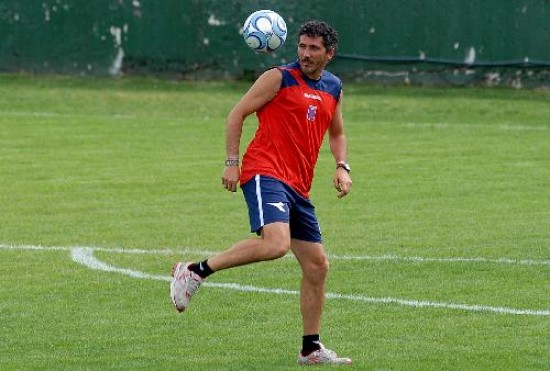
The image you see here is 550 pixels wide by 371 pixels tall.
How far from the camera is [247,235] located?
1589cm

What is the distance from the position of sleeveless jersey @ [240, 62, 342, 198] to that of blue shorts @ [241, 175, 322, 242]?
0.05 metres

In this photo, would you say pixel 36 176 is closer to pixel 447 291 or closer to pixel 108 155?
pixel 108 155

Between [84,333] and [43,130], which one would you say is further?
[43,130]

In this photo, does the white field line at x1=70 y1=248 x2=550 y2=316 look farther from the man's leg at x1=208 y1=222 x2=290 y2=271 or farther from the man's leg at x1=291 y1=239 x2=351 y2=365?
the man's leg at x1=208 y1=222 x2=290 y2=271

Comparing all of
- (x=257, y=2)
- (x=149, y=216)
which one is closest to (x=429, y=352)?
(x=149, y=216)

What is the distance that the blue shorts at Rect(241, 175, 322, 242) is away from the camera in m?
9.55

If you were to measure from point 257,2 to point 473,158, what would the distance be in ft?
36.6

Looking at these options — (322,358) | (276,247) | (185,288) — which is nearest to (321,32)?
(276,247)

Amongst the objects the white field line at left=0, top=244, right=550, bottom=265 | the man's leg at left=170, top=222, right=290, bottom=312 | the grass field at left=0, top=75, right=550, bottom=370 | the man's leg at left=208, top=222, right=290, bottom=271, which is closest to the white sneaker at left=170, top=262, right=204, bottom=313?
the man's leg at left=170, top=222, right=290, bottom=312

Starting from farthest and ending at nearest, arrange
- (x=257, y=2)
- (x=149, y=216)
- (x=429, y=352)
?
(x=257, y=2) < (x=149, y=216) < (x=429, y=352)

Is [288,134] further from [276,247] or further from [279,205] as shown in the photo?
[276,247]

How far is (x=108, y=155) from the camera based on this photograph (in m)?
22.9

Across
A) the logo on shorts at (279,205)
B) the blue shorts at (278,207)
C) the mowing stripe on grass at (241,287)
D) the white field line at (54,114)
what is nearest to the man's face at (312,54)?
the blue shorts at (278,207)

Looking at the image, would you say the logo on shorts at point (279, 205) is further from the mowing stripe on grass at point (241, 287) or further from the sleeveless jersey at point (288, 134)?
the mowing stripe on grass at point (241, 287)
